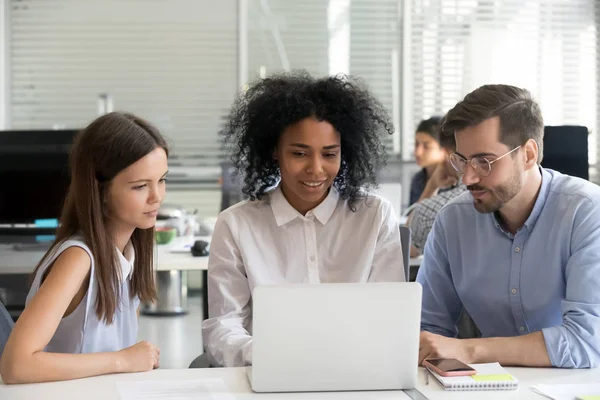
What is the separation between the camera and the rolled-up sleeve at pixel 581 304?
1878mm

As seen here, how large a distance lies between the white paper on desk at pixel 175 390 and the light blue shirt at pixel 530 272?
768 millimetres

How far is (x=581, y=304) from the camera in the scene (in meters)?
1.96

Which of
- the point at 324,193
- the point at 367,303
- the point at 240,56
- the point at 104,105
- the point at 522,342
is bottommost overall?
the point at 522,342

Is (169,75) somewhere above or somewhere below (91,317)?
above

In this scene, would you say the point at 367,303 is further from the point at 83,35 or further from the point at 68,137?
the point at 83,35

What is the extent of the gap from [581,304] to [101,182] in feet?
3.97

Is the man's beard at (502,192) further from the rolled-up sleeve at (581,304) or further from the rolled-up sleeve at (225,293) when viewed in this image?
the rolled-up sleeve at (225,293)

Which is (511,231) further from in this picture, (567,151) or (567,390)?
(567,151)

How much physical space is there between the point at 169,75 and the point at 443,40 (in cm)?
236

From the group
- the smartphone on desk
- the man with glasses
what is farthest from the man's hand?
the man with glasses

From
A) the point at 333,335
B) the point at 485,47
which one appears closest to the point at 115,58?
the point at 485,47

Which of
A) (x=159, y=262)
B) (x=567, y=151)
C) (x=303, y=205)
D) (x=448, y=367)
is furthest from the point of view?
(x=159, y=262)

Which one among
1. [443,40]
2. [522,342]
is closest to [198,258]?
[522,342]

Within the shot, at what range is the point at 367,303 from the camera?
1594mm
